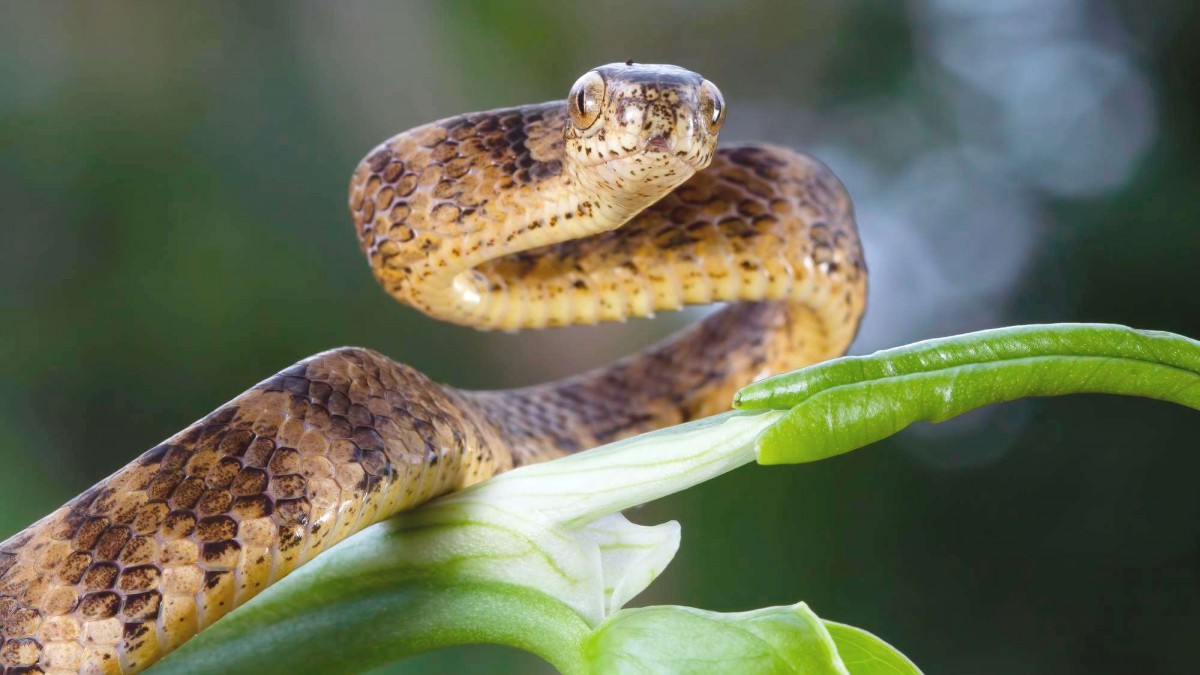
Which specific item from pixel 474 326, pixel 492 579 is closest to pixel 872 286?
pixel 474 326

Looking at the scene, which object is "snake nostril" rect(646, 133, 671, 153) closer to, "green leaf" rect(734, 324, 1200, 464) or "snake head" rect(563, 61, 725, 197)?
"snake head" rect(563, 61, 725, 197)

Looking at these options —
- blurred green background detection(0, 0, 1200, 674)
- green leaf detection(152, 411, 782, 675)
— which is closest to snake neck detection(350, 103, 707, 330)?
green leaf detection(152, 411, 782, 675)

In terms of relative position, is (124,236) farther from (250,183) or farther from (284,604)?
(284,604)

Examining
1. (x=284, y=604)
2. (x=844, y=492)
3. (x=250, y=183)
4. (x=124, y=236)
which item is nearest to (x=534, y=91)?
(x=250, y=183)

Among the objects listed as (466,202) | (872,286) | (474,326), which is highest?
(466,202)

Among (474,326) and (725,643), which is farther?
(474,326)

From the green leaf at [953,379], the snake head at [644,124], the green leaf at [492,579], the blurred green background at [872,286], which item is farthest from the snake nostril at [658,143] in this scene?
the blurred green background at [872,286]

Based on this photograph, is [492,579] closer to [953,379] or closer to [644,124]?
[953,379]
